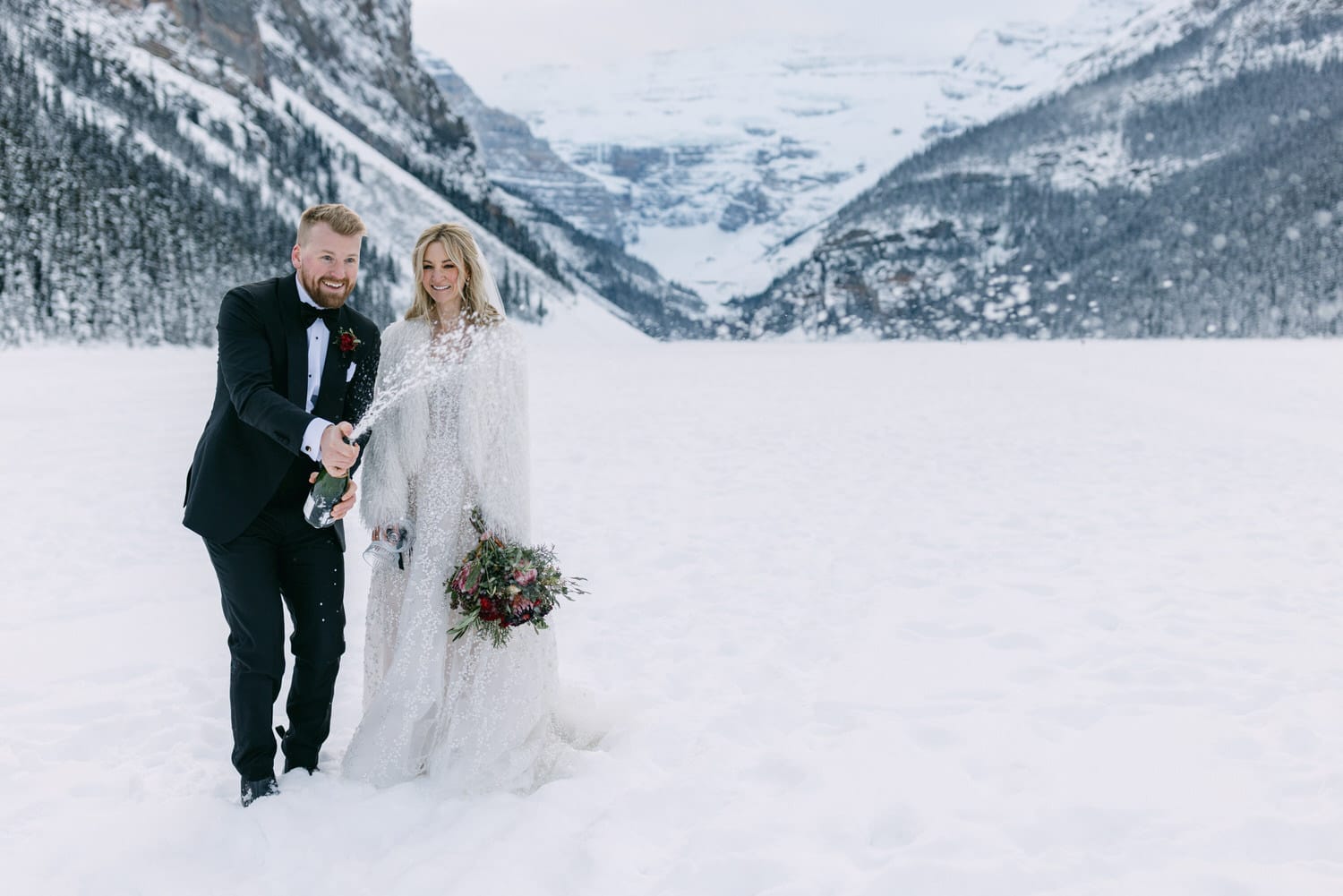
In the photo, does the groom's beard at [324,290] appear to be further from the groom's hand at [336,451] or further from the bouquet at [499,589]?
the bouquet at [499,589]

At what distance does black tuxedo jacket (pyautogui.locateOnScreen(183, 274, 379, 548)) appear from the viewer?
148 inches

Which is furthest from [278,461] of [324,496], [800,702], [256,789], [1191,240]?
[1191,240]

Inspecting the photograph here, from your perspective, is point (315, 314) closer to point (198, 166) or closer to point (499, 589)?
point (499, 589)

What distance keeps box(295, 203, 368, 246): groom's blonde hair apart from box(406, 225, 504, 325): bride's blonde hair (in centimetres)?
27

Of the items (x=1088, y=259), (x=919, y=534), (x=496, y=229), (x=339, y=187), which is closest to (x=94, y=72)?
(x=339, y=187)

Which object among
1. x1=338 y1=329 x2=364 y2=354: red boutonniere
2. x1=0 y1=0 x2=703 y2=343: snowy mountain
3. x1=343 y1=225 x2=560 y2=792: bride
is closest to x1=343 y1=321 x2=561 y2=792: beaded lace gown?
x1=343 y1=225 x2=560 y2=792: bride

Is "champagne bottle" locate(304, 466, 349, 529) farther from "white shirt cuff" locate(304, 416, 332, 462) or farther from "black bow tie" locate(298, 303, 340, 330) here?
"black bow tie" locate(298, 303, 340, 330)

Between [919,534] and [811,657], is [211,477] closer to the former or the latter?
[811,657]

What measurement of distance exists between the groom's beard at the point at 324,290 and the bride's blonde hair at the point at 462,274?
0.29 meters

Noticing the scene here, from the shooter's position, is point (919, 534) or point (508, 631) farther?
point (919, 534)

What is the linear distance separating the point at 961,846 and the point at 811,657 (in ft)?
8.11

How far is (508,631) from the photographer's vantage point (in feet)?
13.9

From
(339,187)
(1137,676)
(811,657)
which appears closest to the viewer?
(1137,676)

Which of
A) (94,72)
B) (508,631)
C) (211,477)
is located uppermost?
(94,72)
